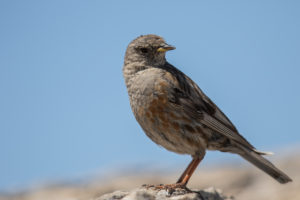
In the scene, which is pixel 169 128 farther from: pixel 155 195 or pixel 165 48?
pixel 165 48

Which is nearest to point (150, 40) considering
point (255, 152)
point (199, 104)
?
point (199, 104)

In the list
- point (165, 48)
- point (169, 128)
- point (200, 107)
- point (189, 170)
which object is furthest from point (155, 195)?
point (165, 48)

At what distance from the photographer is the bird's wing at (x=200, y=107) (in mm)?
A: 8047

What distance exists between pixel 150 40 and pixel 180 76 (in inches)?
28.7

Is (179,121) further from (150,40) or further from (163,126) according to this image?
(150,40)

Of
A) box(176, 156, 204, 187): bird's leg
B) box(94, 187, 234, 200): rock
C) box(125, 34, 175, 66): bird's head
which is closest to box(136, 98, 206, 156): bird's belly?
box(176, 156, 204, 187): bird's leg

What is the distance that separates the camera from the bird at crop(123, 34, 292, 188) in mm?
7809

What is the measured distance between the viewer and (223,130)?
8.10m

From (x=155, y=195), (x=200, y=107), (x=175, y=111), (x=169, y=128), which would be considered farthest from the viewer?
(x=200, y=107)

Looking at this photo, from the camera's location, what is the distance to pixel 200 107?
823 centimetres

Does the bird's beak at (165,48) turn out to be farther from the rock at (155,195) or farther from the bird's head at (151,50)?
the rock at (155,195)

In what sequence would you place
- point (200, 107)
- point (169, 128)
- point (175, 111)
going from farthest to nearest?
point (200, 107), point (175, 111), point (169, 128)

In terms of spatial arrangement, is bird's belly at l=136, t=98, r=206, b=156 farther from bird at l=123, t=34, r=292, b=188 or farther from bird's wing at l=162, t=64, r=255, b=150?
bird's wing at l=162, t=64, r=255, b=150

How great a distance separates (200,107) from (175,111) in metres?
0.53
